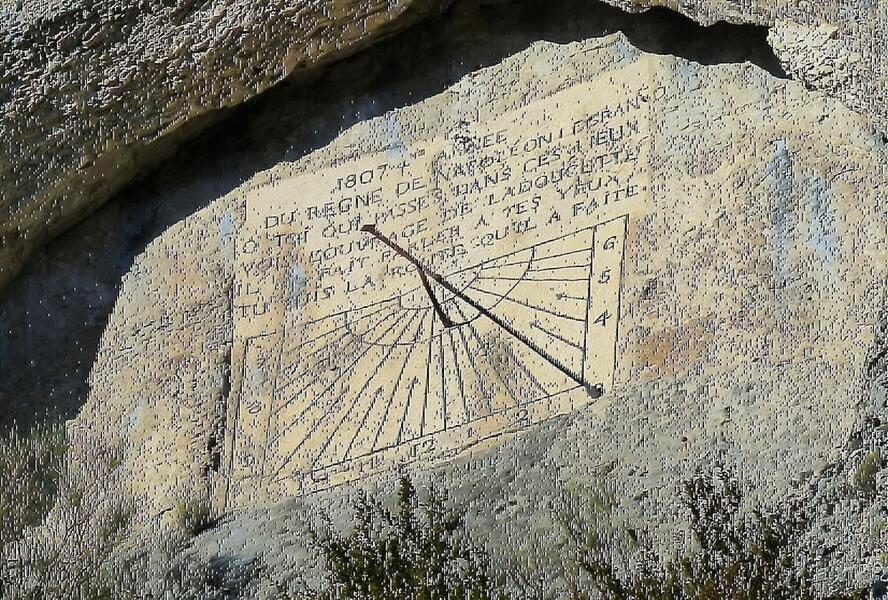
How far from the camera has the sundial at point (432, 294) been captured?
117 inches

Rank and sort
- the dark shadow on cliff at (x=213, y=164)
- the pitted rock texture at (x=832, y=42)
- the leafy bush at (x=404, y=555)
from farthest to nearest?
the dark shadow on cliff at (x=213, y=164), the leafy bush at (x=404, y=555), the pitted rock texture at (x=832, y=42)

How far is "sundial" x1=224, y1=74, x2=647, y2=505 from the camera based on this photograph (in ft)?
9.77

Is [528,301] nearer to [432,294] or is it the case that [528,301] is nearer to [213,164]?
[432,294]

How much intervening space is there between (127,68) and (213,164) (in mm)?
344

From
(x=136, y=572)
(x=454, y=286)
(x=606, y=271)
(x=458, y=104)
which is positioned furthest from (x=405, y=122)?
(x=136, y=572)

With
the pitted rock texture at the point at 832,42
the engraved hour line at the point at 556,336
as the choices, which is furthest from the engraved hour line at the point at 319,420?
the pitted rock texture at the point at 832,42

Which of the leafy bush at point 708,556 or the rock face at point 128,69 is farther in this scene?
the rock face at point 128,69

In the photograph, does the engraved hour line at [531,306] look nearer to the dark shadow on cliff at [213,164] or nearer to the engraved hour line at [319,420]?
the engraved hour line at [319,420]

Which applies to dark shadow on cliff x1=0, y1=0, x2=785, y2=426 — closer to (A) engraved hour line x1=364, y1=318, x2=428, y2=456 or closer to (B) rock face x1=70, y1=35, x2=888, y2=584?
(B) rock face x1=70, y1=35, x2=888, y2=584

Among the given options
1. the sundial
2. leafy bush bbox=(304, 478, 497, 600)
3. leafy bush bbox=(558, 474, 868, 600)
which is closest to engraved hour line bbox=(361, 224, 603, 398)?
the sundial

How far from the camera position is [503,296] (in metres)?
3.06

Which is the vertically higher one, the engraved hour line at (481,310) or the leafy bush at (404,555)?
the engraved hour line at (481,310)

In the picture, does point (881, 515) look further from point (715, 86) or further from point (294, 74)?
point (294, 74)

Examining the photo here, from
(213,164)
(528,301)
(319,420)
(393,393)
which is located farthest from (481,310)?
(213,164)
